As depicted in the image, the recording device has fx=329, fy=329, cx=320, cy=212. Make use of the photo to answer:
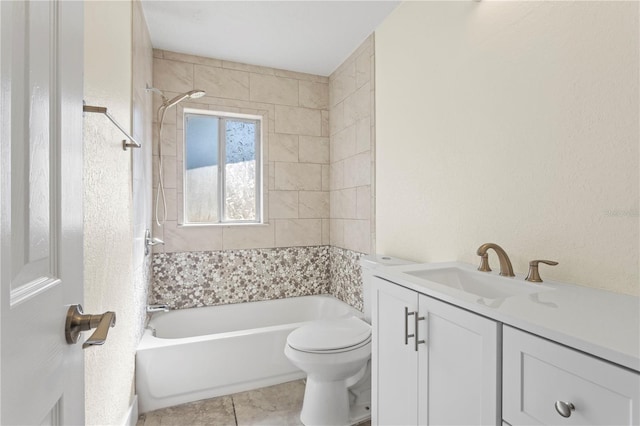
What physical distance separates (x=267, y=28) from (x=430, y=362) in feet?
7.60

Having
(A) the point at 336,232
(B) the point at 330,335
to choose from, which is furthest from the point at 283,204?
(B) the point at 330,335

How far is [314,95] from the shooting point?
311 cm

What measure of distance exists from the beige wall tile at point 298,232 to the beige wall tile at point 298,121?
2.71ft

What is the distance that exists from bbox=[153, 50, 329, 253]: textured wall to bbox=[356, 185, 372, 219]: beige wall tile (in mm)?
564

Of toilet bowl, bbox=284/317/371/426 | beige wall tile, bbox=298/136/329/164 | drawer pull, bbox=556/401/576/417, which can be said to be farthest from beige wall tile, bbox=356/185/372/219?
drawer pull, bbox=556/401/576/417

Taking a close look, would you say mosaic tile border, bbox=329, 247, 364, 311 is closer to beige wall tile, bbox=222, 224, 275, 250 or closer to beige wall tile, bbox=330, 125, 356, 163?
beige wall tile, bbox=222, 224, 275, 250

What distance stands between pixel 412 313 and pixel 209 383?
1.62 meters

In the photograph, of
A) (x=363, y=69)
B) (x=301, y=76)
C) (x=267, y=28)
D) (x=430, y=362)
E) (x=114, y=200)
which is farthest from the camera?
(x=301, y=76)

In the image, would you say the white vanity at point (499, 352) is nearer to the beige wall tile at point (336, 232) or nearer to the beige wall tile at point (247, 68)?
the beige wall tile at point (336, 232)

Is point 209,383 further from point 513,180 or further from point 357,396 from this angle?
point 513,180

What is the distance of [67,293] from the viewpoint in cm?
61

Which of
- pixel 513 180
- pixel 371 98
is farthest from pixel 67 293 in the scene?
pixel 371 98

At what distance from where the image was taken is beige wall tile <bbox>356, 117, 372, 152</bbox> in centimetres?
248

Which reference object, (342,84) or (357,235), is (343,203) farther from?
(342,84)
